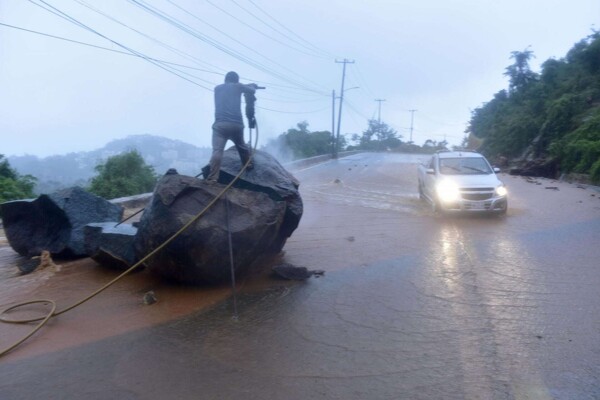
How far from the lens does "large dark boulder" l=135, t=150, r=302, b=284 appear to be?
7062 mm

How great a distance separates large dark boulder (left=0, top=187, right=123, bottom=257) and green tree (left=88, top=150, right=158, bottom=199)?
925 cm

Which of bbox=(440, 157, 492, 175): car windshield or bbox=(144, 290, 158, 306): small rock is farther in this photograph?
bbox=(440, 157, 492, 175): car windshield

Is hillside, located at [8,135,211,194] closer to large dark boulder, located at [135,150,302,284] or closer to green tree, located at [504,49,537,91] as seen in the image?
large dark boulder, located at [135,150,302,284]

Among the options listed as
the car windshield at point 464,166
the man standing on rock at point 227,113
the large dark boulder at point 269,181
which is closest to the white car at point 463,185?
the car windshield at point 464,166

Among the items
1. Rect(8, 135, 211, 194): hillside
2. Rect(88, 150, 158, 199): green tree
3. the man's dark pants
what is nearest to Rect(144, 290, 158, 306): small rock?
the man's dark pants

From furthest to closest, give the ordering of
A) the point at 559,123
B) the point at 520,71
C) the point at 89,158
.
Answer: the point at 520,71
the point at 89,158
the point at 559,123

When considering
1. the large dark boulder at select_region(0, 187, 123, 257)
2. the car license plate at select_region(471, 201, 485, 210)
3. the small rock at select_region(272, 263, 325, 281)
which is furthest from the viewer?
the car license plate at select_region(471, 201, 485, 210)

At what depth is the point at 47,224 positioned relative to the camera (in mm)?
9312

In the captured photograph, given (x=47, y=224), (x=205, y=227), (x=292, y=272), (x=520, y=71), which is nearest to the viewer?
(x=205, y=227)

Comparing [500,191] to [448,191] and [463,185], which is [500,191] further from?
[448,191]

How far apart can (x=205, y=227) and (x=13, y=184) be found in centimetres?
1150

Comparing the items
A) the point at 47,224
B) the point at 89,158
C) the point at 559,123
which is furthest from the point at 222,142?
the point at 559,123

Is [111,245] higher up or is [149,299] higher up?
[111,245]

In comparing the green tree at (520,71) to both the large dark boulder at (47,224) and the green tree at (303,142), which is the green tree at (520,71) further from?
the large dark boulder at (47,224)
